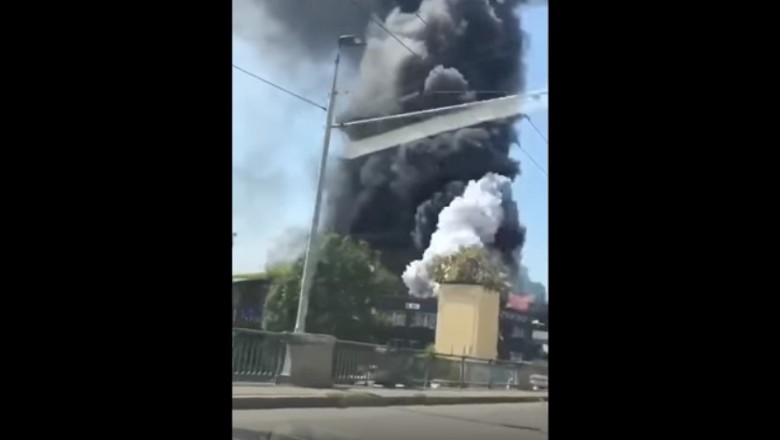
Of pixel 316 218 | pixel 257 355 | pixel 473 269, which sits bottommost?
pixel 257 355

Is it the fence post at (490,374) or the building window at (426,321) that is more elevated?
the building window at (426,321)

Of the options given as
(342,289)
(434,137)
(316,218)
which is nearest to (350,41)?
(434,137)

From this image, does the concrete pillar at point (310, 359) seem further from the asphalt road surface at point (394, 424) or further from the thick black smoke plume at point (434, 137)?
the thick black smoke plume at point (434, 137)

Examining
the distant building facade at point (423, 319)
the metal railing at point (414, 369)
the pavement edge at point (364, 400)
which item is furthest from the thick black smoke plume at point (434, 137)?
the pavement edge at point (364, 400)

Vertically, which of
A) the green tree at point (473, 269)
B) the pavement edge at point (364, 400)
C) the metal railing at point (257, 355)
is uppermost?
the green tree at point (473, 269)

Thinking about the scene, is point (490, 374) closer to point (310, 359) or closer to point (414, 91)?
point (310, 359)

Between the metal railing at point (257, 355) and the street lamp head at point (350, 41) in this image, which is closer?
the metal railing at point (257, 355)

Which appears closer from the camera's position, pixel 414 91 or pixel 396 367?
pixel 396 367
